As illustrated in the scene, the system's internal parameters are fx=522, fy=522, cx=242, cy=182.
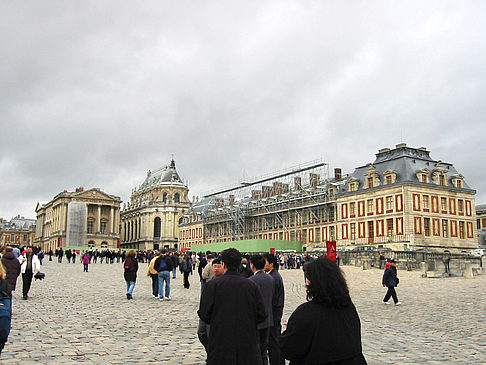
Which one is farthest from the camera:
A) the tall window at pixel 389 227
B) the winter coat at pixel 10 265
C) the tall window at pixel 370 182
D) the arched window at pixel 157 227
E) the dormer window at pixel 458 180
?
the arched window at pixel 157 227

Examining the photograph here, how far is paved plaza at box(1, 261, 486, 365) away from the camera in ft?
27.1

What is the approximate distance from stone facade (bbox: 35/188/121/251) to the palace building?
5205 centimetres

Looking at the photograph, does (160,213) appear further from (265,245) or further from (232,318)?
(232,318)

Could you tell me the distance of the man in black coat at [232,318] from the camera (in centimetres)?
509

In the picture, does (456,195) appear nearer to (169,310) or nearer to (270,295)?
(169,310)

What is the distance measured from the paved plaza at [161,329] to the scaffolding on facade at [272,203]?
1776 inches

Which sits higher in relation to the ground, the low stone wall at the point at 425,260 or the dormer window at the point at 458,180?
the dormer window at the point at 458,180

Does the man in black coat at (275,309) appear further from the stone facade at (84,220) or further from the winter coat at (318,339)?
the stone facade at (84,220)

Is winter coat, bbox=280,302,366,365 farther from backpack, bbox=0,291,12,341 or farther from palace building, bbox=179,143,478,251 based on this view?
palace building, bbox=179,143,478,251

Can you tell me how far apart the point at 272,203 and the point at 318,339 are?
67967 mm

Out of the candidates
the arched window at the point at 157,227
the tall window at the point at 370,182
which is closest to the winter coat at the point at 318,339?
the tall window at the point at 370,182

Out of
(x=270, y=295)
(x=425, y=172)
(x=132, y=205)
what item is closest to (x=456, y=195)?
(x=425, y=172)

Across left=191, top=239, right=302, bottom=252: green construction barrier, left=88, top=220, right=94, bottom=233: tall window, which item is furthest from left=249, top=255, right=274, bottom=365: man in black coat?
left=88, top=220, right=94, bottom=233: tall window

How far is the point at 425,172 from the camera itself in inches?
2041
